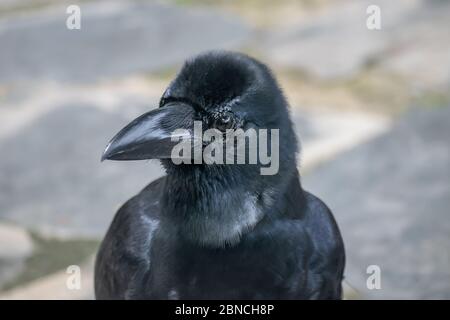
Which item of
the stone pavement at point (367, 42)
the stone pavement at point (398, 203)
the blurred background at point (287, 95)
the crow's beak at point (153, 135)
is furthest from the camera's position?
the stone pavement at point (367, 42)

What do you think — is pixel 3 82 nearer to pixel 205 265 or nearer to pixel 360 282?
pixel 360 282

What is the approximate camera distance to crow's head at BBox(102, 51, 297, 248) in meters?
2.20

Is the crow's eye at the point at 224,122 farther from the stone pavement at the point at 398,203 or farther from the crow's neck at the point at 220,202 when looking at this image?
the stone pavement at the point at 398,203

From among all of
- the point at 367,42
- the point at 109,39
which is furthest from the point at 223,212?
the point at 109,39

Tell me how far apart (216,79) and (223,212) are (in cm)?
42

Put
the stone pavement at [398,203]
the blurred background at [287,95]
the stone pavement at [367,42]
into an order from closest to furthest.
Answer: the stone pavement at [398,203]
the blurred background at [287,95]
the stone pavement at [367,42]

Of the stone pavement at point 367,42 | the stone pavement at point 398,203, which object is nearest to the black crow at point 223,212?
the stone pavement at point 398,203

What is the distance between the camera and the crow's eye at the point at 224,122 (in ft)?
7.23

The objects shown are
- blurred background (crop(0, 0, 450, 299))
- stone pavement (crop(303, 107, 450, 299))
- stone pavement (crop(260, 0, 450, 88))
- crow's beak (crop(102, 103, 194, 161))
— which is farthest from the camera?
stone pavement (crop(260, 0, 450, 88))

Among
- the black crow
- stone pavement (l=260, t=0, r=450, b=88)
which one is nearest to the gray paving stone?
stone pavement (l=260, t=0, r=450, b=88)

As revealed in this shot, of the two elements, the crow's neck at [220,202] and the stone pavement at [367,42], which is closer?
the crow's neck at [220,202]

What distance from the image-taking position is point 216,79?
7.21 feet

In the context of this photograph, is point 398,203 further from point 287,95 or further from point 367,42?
point 367,42

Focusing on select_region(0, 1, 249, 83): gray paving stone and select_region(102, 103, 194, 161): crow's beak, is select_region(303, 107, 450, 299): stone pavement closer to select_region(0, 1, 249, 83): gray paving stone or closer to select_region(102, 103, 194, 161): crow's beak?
select_region(102, 103, 194, 161): crow's beak
